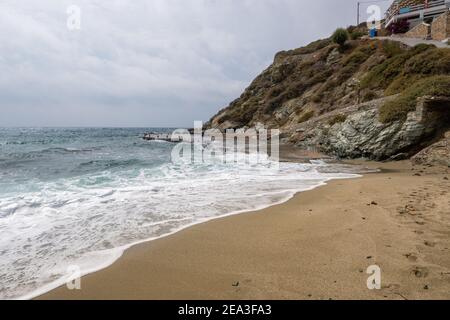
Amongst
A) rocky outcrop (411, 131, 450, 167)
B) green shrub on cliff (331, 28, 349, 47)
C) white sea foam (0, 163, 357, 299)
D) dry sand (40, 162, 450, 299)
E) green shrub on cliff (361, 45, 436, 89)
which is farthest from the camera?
green shrub on cliff (331, 28, 349, 47)

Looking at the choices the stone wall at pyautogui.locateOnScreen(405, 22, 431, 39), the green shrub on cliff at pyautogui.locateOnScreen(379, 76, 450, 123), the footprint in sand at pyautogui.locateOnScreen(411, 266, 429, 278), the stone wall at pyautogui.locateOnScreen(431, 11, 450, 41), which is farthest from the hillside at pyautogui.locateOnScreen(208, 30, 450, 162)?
the footprint in sand at pyautogui.locateOnScreen(411, 266, 429, 278)

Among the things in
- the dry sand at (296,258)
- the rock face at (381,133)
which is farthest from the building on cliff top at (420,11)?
the dry sand at (296,258)

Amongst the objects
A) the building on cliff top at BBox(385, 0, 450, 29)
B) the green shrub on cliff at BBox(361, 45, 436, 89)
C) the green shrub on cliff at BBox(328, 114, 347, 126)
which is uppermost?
the building on cliff top at BBox(385, 0, 450, 29)

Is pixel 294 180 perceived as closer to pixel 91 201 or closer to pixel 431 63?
pixel 91 201

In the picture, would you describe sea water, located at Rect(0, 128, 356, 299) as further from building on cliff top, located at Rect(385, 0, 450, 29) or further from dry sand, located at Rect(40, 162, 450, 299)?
building on cliff top, located at Rect(385, 0, 450, 29)

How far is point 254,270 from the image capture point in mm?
3760

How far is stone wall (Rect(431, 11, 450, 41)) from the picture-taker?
99.2 ft

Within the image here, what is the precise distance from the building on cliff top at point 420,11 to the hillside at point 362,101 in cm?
1159

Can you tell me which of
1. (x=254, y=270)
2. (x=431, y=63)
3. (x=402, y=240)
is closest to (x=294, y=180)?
(x=402, y=240)

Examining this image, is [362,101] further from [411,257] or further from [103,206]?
[411,257]

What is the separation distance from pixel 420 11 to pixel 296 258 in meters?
53.5

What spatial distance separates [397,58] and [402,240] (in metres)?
23.8

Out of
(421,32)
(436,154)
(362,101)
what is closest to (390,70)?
(362,101)

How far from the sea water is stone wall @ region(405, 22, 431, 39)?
3404cm
